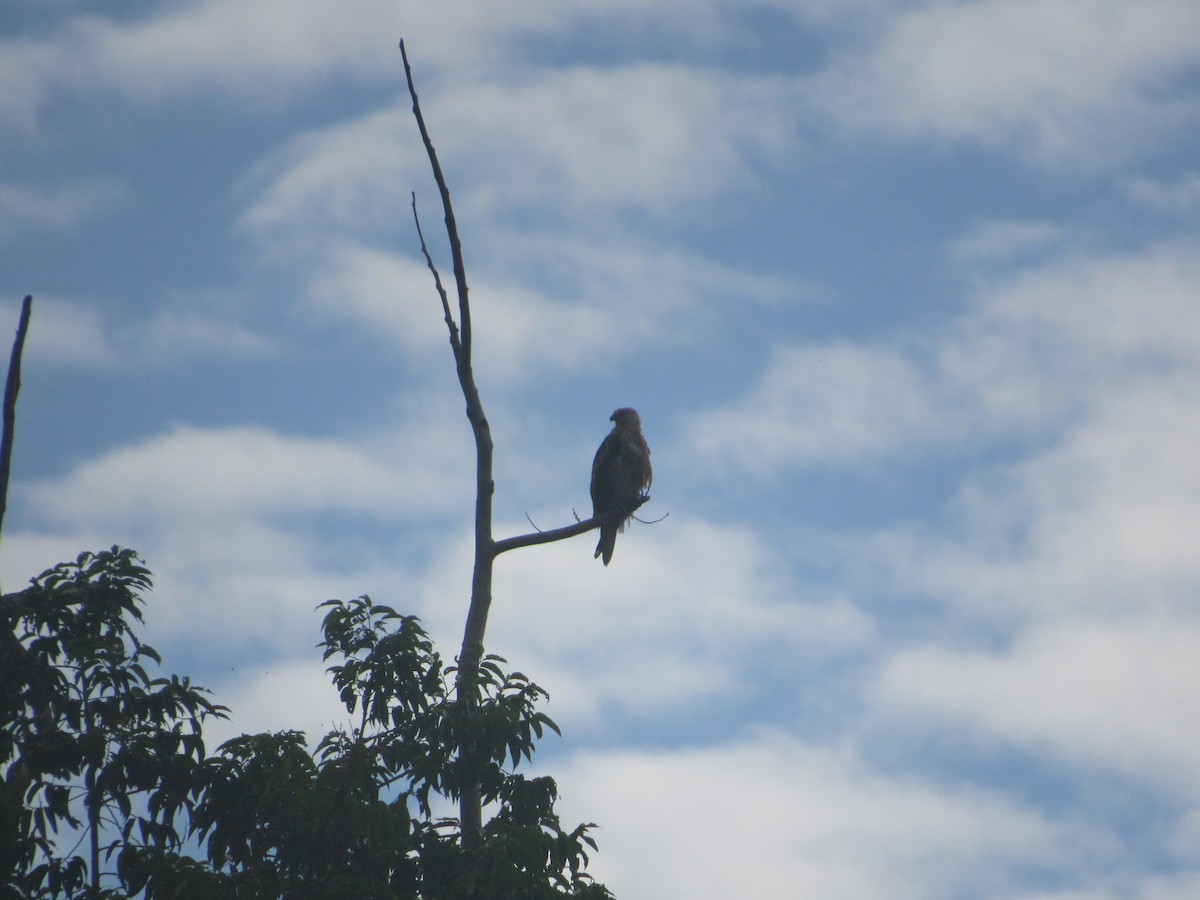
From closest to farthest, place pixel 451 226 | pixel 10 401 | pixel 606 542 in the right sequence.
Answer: pixel 10 401 < pixel 451 226 < pixel 606 542

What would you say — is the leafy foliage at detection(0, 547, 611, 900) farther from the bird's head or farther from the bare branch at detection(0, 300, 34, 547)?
the bird's head

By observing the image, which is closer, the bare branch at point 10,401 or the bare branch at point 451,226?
A: the bare branch at point 10,401

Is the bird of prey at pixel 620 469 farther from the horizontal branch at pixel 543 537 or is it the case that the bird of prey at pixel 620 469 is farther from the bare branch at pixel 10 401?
the bare branch at pixel 10 401

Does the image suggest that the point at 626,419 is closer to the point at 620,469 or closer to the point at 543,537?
the point at 620,469

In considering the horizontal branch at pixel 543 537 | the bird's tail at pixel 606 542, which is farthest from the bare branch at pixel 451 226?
the bird's tail at pixel 606 542

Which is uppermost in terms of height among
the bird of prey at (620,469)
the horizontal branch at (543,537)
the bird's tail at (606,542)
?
the bird of prey at (620,469)

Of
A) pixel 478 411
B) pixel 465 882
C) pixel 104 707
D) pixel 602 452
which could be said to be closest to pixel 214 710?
pixel 104 707

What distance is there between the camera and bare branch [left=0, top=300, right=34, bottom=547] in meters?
4.64

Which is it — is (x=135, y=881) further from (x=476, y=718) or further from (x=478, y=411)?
(x=478, y=411)

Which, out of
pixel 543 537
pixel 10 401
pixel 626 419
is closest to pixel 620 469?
pixel 626 419

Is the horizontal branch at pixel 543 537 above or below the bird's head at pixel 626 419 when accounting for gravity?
below

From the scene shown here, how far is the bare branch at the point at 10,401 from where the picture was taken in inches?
183

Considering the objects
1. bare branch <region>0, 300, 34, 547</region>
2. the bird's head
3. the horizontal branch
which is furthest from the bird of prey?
bare branch <region>0, 300, 34, 547</region>

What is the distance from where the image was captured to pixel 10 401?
471cm
